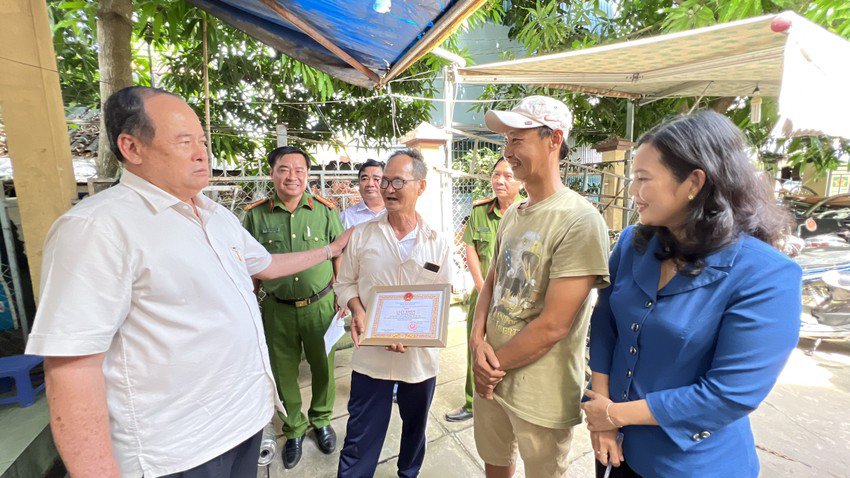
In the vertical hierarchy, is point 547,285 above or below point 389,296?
above

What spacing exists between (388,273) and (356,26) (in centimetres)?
164

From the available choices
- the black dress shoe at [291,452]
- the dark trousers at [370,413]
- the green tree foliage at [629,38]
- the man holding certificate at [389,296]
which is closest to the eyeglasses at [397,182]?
the man holding certificate at [389,296]

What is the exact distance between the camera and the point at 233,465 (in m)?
1.44

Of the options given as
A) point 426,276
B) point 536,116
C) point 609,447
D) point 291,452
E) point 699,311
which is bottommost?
point 291,452

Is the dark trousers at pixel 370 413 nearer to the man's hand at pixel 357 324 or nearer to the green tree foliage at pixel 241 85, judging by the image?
the man's hand at pixel 357 324

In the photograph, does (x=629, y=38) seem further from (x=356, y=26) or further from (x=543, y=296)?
(x=543, y=296)

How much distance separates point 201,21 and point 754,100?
6.24 metres

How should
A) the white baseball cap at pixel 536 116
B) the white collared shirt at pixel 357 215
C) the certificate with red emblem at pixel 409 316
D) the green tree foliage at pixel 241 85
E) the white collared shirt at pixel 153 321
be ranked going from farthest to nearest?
the green tree foliage at pixel 241 85 → the white collared shirt at pixel 357 215 → the certificate with red emblem at pixel 409 316 → the white baseball cap at pixel 536 116 → the white collared shirt at pixel 153 321

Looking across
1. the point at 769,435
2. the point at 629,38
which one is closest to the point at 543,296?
the point at 769,435

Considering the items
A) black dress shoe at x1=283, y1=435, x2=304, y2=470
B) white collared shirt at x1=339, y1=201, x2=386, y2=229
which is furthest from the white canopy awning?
black dress shoe at x1=283, y1=435, x2=304, y2=470

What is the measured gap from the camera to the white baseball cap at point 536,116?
151 centimetres

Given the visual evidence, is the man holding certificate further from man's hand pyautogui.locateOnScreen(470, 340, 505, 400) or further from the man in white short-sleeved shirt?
the man in white short-sleeved shirt

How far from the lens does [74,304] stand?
980 millimetres

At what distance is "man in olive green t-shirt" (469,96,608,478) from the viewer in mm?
1415
